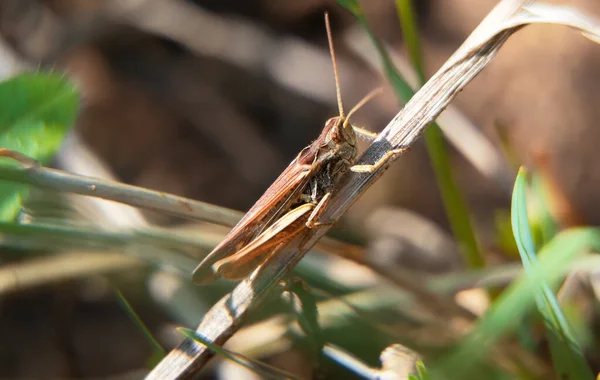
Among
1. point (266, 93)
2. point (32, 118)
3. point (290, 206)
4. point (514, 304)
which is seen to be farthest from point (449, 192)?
point (266, 93)

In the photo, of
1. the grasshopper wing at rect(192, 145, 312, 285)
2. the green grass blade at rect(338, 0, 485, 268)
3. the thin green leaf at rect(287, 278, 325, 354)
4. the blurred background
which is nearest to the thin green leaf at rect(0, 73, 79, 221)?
the grasshopper wing at rect(192, 145, 312, 285)

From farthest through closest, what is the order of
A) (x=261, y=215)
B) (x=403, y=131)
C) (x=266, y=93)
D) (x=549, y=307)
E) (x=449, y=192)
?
(x=266, y=93)
(x=449, y=192)
(x=261, y=215)
(x=403, y=131)
(x=549, y=307)

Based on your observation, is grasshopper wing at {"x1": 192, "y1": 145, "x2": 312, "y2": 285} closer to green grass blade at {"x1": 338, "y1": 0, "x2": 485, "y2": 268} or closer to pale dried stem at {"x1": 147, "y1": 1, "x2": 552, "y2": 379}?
pale dried stem at {"x1": 147, "y1": 1, "x2": 552, "y2": 379}

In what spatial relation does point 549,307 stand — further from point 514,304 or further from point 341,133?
point 341,133

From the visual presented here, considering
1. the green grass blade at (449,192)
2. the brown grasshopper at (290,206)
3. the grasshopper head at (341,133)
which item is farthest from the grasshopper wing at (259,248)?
the green grass blade at (449,192)

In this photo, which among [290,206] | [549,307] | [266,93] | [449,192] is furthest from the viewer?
[266,93]

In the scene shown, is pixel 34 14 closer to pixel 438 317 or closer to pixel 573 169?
pixel 438 317

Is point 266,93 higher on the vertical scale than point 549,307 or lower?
higher
